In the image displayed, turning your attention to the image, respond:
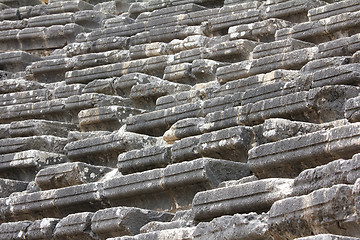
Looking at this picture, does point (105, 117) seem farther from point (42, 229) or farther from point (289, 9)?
point (289, 9)

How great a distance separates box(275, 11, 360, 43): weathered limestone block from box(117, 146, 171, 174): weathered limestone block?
193 centimetres

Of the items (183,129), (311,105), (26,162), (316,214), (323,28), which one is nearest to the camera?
(316,214)

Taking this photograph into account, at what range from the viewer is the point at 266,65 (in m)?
8.33

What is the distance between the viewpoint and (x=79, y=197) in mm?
7660

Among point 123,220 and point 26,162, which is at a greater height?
point 26,162

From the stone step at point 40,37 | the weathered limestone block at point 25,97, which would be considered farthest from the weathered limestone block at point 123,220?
the stone step at point 40,37

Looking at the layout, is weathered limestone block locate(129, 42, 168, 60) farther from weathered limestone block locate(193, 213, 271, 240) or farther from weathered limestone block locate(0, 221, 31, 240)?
weathered limestone block locate(193, 213, 271, 240)

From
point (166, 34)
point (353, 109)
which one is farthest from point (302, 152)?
point (166, 34)

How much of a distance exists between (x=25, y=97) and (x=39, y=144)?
1.43 metres

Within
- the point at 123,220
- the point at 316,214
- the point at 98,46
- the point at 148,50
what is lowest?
the point at 316,214

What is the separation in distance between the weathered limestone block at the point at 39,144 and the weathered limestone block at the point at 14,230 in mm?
1568

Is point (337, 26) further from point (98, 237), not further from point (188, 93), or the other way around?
point (98, 237)

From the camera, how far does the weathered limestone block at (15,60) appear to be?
11.6m

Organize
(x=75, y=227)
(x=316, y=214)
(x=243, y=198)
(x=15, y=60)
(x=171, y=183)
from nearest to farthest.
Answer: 1. (x=316, y=214)
2. (x=243, y=198)
3. (x=171, y=183)
4. (x=75, y=227)
5. (x=15, y=60)
